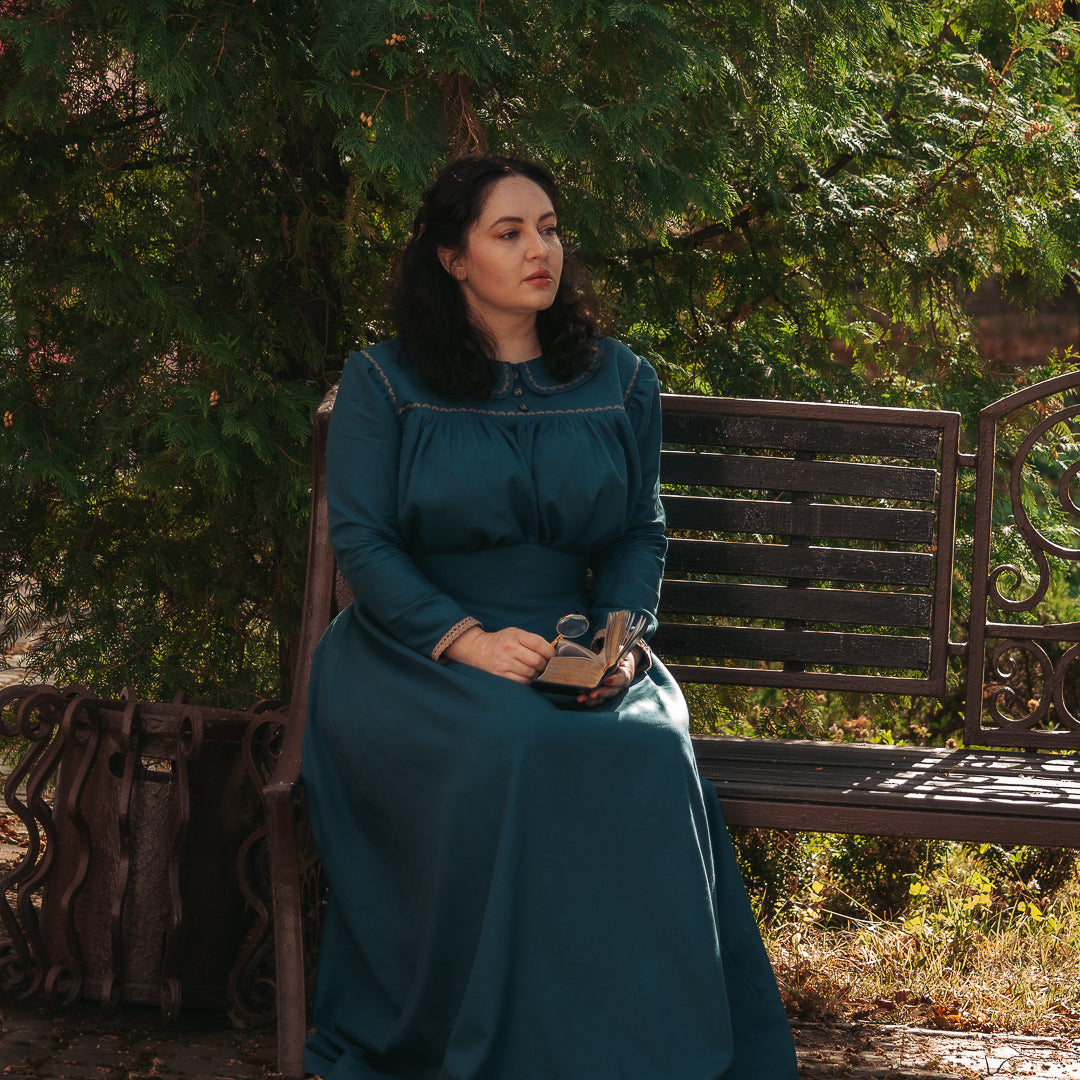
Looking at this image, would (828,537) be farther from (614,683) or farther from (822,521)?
(614,683)

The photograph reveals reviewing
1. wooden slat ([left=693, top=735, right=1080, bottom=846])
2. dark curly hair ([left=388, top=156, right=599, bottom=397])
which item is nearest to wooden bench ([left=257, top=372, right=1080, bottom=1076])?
wooden slat ([left=693, top=735, right=1080, bottom=846])

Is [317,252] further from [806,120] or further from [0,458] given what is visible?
[806,120]

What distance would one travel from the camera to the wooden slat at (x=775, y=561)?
11.8 feet

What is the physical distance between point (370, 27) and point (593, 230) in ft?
2.58

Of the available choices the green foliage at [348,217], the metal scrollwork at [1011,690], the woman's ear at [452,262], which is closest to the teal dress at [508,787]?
the woman's ear at [452,262]

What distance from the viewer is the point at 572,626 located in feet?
9.34

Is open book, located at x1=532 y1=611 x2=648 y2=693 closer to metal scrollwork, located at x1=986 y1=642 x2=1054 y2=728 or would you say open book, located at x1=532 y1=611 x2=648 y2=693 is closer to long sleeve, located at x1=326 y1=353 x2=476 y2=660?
long sleeve, located at x1=326 y1=353 x2=476 y2=660

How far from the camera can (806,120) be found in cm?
398

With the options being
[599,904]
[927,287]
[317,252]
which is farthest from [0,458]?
[927,287]

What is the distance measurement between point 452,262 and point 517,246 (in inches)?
7.5

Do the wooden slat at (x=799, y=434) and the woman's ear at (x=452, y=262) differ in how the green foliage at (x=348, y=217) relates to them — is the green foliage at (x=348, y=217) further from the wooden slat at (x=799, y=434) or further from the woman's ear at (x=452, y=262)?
the wooden slat at (x=799, y=434)

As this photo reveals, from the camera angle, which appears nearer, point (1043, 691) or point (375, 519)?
point (375, 519)

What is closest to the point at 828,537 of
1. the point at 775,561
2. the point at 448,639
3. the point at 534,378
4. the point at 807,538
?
the point at 807,538

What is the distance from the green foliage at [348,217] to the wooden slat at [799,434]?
0.58 meters
